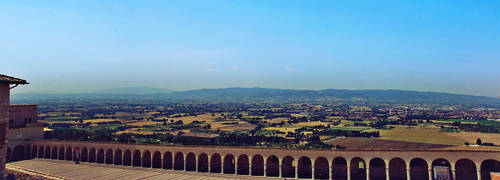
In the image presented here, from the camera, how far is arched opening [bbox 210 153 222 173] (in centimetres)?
4650

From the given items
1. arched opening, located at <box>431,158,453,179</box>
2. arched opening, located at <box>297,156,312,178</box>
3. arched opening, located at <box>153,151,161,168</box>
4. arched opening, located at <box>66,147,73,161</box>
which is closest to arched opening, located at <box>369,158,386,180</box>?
arched opening, located at <box>431,158,453,179</box>

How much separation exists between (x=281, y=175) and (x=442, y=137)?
5568 cm

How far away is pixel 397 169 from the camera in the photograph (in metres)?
40.5

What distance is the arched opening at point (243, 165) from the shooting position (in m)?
45.5

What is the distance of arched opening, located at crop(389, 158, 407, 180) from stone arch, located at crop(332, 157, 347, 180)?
5.27m

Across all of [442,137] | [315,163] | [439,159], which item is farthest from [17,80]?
[442,137]

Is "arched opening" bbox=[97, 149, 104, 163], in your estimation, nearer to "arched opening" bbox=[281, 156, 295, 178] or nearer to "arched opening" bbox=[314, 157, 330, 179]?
"arched opening" bbox=[281, 156, 295, 178]

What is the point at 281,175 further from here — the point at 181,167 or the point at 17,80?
the point at 17,80

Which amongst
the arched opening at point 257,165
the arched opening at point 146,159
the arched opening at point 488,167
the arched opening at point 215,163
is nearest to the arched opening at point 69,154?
the arched opening at point 146,159

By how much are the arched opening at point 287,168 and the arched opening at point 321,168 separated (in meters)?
2.91

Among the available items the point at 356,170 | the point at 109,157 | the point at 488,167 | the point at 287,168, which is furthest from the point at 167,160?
the point at 488,167

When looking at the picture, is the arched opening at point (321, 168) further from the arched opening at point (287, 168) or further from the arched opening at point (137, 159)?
the arched opening at point (137, 159)

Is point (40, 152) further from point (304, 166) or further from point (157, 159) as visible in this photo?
point (304, 166)

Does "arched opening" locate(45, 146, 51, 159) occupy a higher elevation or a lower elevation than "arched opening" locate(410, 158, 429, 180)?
lower
